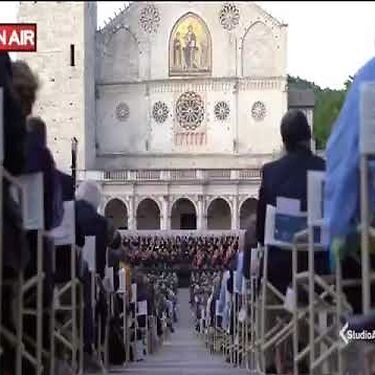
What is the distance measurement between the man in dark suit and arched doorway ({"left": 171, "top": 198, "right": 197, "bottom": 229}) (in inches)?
2377

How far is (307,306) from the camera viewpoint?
6082 millimetres

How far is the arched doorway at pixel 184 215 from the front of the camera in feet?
222

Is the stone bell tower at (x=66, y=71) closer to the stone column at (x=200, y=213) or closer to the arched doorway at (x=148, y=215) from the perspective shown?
the arched doorway at (x=148, y=215)

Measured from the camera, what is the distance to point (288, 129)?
22.3 ft

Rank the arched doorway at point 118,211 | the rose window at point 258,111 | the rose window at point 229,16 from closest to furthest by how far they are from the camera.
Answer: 1. the arched doorway at point 118,211
2. the rose window at point 258,111
3. the rose window at point 229,16

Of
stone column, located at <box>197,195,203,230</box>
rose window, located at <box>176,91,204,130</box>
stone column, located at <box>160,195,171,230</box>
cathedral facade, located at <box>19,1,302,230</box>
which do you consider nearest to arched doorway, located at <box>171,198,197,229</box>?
cathedral facade, located at <box>19,1,302,230</box>

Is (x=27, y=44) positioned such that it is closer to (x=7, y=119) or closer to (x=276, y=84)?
Answer: (x=7, y=119)

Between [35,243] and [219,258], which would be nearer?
[35,243]

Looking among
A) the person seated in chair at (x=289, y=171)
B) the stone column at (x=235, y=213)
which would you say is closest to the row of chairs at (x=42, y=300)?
the person seated in chair at (x=289, y=171)

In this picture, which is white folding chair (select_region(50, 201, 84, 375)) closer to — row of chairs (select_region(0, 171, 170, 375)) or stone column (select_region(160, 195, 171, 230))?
row of chairs (select_region(0, 171, 170, 375))

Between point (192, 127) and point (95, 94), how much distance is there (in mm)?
5645

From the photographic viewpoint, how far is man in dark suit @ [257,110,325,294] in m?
6.73

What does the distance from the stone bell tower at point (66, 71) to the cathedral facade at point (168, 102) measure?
5 centimetres

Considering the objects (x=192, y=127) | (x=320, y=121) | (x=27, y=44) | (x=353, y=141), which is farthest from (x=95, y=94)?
(x=353, y=141)
